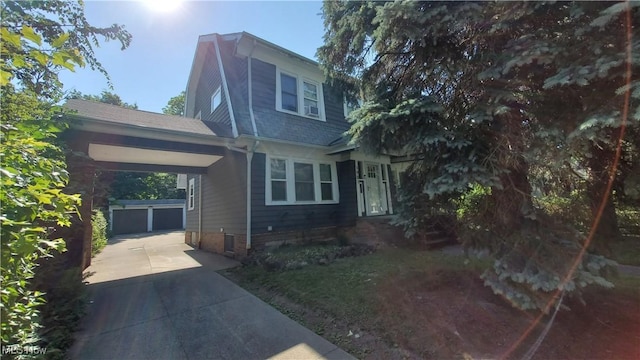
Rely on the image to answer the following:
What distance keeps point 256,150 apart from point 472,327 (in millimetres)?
6725

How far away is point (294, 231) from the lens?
29.2 ft

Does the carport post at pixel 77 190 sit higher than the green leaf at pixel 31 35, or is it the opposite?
the green leaf at pixel 31 35

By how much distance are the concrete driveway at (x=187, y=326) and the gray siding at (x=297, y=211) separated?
228cm

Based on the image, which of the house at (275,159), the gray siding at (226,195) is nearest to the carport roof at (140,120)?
the house at (275,159)

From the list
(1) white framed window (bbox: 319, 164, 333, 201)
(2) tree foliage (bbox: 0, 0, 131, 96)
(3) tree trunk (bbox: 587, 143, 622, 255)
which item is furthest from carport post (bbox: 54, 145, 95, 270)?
(3) tree trunk (bbox: 587, 143, 622, 255)

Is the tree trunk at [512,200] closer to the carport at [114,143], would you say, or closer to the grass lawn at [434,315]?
the grass lawn at [434,315]

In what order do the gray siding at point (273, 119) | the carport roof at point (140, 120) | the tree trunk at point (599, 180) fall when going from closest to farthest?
1. the tree trunk at point (599, 180)
2. the carport roof at point (140, 120)
3. the gray siding at point (273, 119)

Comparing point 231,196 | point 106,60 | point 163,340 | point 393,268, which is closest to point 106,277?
point 231,196

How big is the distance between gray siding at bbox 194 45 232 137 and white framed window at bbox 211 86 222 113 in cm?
16

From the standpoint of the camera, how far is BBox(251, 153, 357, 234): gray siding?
827 centimetres

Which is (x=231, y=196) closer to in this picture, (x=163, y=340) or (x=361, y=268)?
(x=361, y=268)

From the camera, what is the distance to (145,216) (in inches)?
1017

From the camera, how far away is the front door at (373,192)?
10573 mm

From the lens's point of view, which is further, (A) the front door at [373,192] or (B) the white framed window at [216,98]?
(A) the front door at [373,192]
